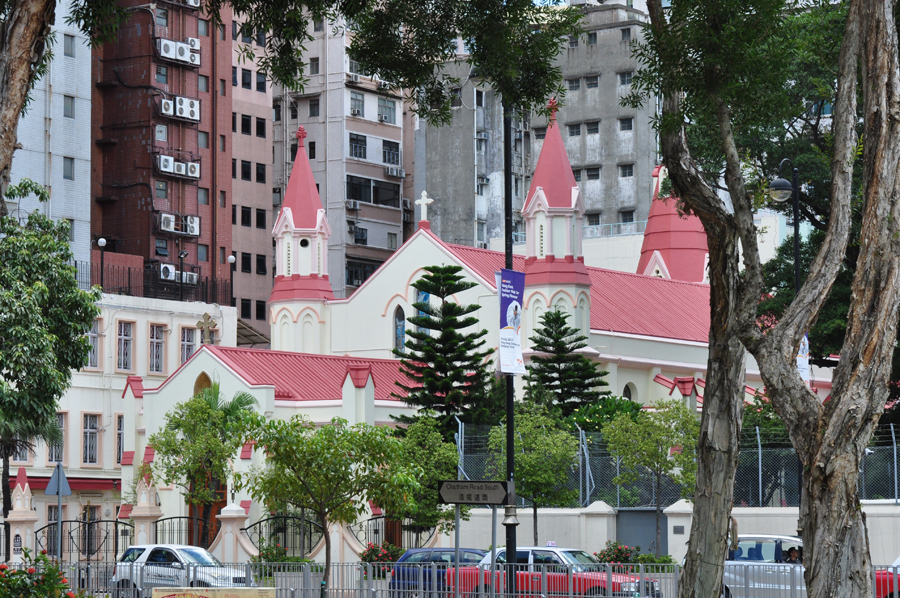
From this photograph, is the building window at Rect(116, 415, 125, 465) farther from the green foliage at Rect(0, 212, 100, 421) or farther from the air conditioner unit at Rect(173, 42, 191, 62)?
the green foliage at Rect(0, 212, 100, 421)

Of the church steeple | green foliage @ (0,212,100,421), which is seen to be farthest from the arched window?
green foliage @ (0,212,100,421)

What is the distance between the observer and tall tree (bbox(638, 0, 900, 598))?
12656 mm

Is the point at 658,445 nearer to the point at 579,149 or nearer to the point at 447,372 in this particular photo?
the point at 447,372

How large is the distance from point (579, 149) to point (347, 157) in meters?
13.5

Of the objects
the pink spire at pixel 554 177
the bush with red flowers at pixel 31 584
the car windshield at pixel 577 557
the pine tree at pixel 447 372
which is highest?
the pink spire at pixel 554 177

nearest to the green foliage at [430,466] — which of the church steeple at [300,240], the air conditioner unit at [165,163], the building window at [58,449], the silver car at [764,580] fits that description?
the silver car at [764,580]

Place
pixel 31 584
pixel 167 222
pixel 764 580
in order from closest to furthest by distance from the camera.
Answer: pixel 31 584 → pixel 764 580 → pixel 167 222

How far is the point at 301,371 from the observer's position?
50469mm

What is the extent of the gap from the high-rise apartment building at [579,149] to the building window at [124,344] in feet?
91.0

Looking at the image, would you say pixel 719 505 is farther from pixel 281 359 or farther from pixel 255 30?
pixel 281 359

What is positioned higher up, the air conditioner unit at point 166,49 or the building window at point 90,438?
the air conditioner unit at point 166,49

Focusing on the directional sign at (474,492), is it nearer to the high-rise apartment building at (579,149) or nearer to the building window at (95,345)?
the building window at (95,345)

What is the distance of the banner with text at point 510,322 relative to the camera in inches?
789

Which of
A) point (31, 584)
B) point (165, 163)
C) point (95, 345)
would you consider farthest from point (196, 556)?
point (165, 163)
